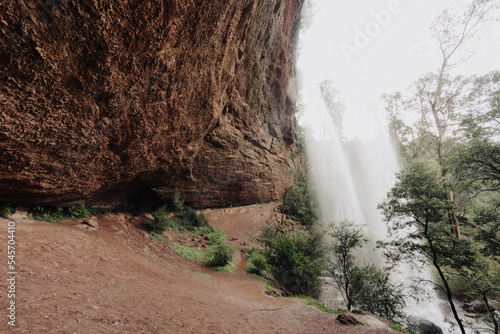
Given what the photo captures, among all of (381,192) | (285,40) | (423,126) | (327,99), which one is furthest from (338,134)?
(285,40)

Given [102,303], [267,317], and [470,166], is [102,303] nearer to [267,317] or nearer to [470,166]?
[267,317]

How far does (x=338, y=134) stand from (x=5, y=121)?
138ft

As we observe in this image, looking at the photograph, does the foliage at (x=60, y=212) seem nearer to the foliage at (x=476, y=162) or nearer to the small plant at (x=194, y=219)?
the small plant at (x=194, y=219)

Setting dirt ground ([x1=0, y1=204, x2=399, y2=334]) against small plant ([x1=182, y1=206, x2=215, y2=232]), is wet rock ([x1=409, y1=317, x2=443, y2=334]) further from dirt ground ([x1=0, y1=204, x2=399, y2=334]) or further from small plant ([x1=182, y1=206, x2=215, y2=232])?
small plant ([x1=182, y1=206, x2=215, y2=232])

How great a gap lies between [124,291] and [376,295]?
10.6 m

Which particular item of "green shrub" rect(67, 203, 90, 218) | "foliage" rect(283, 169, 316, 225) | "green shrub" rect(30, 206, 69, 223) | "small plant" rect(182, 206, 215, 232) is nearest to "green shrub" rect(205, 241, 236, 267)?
"small plant" rect(182, 206, 215, 232)

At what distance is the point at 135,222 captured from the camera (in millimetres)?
9672

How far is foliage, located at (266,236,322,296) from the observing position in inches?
341

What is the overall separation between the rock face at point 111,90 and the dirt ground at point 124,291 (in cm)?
182

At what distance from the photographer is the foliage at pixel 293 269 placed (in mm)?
8664

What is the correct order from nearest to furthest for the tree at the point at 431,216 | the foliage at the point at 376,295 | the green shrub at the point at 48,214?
the green shrub at the point at 48,214 → the tree at the point at 431,216 → the foliage at the point at 376,295

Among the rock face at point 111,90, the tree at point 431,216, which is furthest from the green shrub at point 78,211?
the tree at point 431,216

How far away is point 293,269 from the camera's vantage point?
8.62m

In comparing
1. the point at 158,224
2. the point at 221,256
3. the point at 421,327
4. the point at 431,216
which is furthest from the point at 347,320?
the point at 158,224
